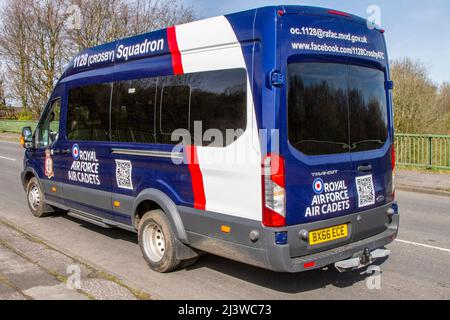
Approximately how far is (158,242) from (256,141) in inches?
78.0

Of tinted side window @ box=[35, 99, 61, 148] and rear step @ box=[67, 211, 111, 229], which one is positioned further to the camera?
tinted side window @ box=[35, 99, 61, 148]

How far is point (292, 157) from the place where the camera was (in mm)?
4020

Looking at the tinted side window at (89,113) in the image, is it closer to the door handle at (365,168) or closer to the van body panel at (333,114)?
the van body panel at (333,114)

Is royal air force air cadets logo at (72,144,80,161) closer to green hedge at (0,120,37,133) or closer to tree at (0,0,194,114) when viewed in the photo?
tree at (0,0,194,114)

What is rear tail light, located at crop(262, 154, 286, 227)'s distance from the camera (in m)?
3.91

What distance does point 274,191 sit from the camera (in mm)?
3920

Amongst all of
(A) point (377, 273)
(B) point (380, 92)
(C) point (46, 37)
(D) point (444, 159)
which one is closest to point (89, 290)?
(A) point (377, 273)

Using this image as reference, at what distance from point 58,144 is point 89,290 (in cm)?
326

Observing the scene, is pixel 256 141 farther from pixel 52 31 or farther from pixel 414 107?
pixel 52 31

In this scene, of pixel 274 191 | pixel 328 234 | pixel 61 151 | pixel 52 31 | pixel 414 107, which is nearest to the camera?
pixel 274 191

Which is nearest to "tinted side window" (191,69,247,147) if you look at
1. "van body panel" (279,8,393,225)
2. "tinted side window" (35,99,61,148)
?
"van body panel" (279,8,393,225)

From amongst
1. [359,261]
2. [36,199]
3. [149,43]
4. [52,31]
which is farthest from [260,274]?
[52,31]

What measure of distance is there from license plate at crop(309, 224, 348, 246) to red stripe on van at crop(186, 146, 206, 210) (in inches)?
43.7
